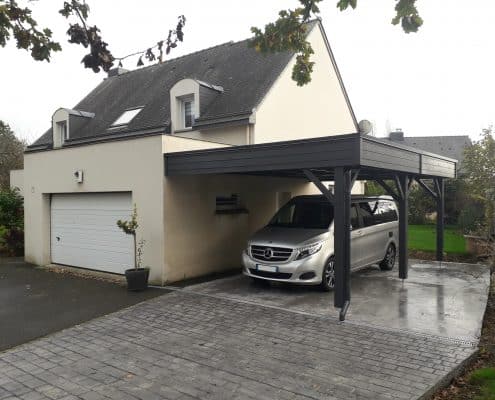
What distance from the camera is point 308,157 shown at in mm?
6898

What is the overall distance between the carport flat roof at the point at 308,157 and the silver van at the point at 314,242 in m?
1.30

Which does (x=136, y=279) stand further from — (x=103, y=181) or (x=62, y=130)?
(x=62, y=130)

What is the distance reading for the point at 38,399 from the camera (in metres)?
4.02

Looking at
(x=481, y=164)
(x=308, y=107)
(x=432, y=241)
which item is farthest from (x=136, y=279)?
(x=481, y=164)

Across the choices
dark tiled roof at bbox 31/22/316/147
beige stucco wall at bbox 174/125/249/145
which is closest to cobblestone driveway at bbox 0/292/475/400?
beige stucco wall at bbox 174/125/249/145

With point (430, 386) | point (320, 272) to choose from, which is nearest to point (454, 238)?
point (320, 272)

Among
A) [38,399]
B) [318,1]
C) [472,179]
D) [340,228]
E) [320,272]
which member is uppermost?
[318,1]

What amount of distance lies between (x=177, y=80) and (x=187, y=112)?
11.4 feet

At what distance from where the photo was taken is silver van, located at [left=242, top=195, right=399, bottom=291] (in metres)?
7.88

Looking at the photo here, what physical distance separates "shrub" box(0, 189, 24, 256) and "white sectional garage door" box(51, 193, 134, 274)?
358 cm

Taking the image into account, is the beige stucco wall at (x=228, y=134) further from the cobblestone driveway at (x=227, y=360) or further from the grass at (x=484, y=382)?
the grass at (x=484, y=382)

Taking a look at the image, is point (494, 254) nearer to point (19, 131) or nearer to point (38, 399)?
point (38, 399)

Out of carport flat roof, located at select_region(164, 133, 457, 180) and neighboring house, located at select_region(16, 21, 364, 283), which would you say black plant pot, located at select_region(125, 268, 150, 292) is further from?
carport flat roof, located at select_region(164, 133, 457, 180)

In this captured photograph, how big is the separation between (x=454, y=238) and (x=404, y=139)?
25194 millimetres
